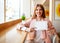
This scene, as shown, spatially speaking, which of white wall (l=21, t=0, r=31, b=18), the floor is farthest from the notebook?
white wall (l=21, t=0, r=31, b=18)

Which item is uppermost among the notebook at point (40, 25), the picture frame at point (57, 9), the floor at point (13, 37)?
the picture frame at point (57, 9)

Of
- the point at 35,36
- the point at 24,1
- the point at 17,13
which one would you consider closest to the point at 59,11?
the point at 35,36

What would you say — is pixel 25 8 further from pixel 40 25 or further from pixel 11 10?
pixel 40 25

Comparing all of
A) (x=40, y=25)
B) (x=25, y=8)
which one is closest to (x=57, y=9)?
(x=40, y=25)

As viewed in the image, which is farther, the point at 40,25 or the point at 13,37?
the point at 40,25

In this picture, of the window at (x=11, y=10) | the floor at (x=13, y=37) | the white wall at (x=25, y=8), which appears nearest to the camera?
the floor at (x=13, y=37)

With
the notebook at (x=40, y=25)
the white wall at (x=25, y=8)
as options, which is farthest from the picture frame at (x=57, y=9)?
the white wall at (x=25, y=8)

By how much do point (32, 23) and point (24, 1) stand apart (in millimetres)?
7189

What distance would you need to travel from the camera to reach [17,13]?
8.05 m

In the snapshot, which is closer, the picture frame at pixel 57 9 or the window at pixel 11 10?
the picture frame at pixel 57 9

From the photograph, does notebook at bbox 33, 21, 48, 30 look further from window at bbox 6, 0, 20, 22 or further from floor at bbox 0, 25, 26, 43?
window at bbox 6, 0, 20, 22

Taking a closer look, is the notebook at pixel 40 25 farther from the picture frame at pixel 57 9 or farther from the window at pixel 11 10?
the window at pixel 11 10

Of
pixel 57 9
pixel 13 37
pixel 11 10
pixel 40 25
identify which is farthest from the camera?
pixel 11 10

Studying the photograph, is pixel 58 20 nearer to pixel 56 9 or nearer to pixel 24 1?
pixel 56 9
